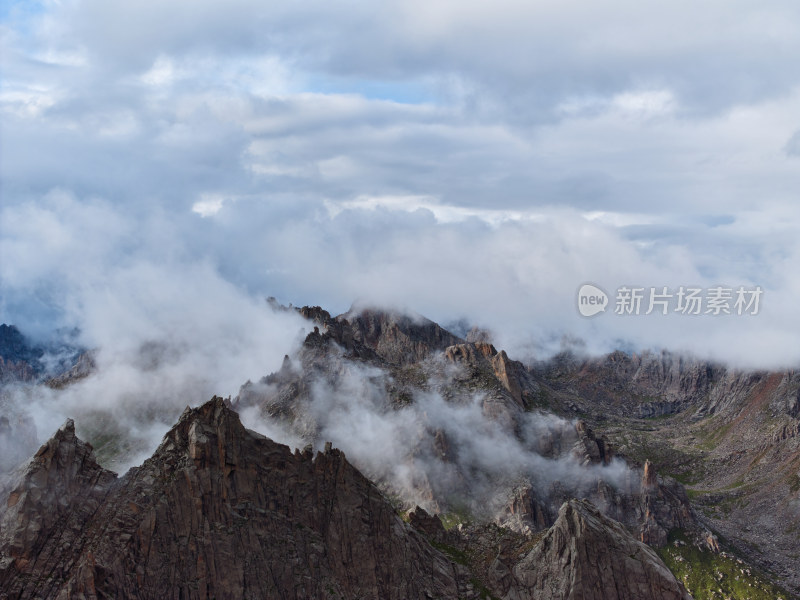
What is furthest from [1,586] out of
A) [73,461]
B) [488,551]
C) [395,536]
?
[488,551]

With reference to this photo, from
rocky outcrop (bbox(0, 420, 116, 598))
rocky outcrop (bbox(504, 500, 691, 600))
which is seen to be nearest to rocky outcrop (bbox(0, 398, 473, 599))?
rocky outcrop (bbox(0, 420, 116, 598))

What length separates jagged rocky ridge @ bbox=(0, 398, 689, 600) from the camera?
13312cm

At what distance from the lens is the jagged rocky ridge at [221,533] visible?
437 ft

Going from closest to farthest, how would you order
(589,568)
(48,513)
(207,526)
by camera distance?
(48,513) → (207,526) → (589,568)

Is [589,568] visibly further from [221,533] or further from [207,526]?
[207,526]

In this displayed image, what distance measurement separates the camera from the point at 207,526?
473 ft

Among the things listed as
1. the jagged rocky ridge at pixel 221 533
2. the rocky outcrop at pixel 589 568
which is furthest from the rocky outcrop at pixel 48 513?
the rocky outcrop at pixel 589 568

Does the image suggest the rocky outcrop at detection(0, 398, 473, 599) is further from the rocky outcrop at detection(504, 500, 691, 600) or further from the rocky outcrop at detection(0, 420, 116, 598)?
the rocky outcrop at detection(504, 500, 691, 600)

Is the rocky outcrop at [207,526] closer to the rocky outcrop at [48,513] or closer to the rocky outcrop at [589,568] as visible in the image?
the rocky outcrop at [48,513]

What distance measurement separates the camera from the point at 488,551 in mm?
192500

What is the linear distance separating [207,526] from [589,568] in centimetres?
8361

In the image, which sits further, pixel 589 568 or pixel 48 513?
pixel 589 568

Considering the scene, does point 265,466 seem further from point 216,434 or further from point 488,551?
point 488,551

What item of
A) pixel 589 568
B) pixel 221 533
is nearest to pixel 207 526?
pixel 221 533
